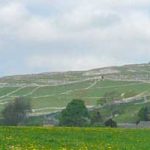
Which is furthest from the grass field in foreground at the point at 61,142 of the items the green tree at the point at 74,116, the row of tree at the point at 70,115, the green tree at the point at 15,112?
the green tree at the point at 15,112

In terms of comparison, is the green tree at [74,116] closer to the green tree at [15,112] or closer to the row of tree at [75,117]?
the row of tree at [75,117]

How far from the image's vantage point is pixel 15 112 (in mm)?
137625

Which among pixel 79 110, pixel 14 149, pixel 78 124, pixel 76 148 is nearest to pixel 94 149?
pixel 76 148

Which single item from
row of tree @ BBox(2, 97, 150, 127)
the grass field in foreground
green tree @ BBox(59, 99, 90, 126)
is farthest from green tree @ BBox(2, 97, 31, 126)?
the grass field in foreground

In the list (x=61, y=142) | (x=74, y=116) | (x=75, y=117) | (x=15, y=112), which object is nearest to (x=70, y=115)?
(x=74, y=116)

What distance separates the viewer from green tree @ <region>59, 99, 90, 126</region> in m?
109

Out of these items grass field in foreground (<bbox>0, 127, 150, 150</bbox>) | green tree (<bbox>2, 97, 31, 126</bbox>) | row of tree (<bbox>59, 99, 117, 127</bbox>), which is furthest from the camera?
green tree (<bbox>2, 97, 31, 126</bbox>)

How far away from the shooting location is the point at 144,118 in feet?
459

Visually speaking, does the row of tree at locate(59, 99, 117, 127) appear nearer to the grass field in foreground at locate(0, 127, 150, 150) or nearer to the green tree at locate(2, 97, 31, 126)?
the green tree at locate(2, 97, 31, 126)

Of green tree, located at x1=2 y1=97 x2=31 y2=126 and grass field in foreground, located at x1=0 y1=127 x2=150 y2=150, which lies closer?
grass field in foreground, located at x1=0 y1=127 x2=150 y2=150

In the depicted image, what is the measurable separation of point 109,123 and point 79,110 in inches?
342

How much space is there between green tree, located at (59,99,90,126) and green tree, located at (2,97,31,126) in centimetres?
1784

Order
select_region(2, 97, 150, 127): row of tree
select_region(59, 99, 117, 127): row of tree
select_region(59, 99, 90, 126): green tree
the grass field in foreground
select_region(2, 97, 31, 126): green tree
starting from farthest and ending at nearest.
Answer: select_region(2, 97, 31, 126): green tree
select_region(2, 97, 150, 127): row of tree
select_region(59, 99, 90, 126): green tree
select_region(59, 99, 117, 127): row of tree
the grass field in foreground

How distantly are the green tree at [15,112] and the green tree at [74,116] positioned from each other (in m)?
17.8
